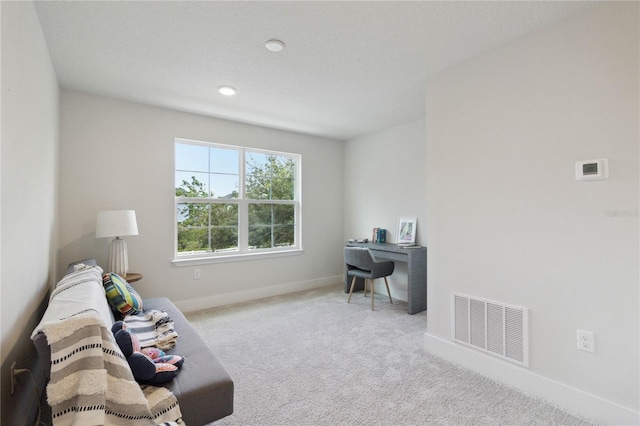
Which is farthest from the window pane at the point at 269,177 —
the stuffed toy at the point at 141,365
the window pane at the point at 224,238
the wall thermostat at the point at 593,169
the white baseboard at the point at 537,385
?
the wall thermostat at the point at 593,169

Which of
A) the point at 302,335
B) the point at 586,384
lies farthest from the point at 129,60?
the point at 586,384

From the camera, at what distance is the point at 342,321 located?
3.30 m

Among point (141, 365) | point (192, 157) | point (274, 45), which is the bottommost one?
point (141, 365)

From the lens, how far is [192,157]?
12.5 ft

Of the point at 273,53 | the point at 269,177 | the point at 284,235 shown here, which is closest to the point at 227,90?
the point at 273,53

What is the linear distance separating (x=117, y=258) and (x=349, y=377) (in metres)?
2.35

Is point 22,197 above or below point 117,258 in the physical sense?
above

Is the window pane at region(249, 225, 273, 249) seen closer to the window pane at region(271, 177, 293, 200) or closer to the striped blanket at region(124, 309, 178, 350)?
the window pane at region(271, 177, 293, 200)

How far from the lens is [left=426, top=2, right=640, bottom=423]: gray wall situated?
1.67 metres

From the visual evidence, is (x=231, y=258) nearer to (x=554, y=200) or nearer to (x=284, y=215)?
(x=284, y=215)

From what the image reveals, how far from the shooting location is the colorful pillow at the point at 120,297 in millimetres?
2152

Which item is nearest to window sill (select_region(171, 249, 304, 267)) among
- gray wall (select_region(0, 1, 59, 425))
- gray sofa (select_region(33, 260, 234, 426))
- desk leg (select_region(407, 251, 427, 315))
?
gray wall (select_region(0, 1, 59, 425))

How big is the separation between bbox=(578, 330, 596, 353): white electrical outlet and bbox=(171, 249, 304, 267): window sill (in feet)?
11.0

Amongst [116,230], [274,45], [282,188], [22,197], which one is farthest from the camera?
[282,188]
